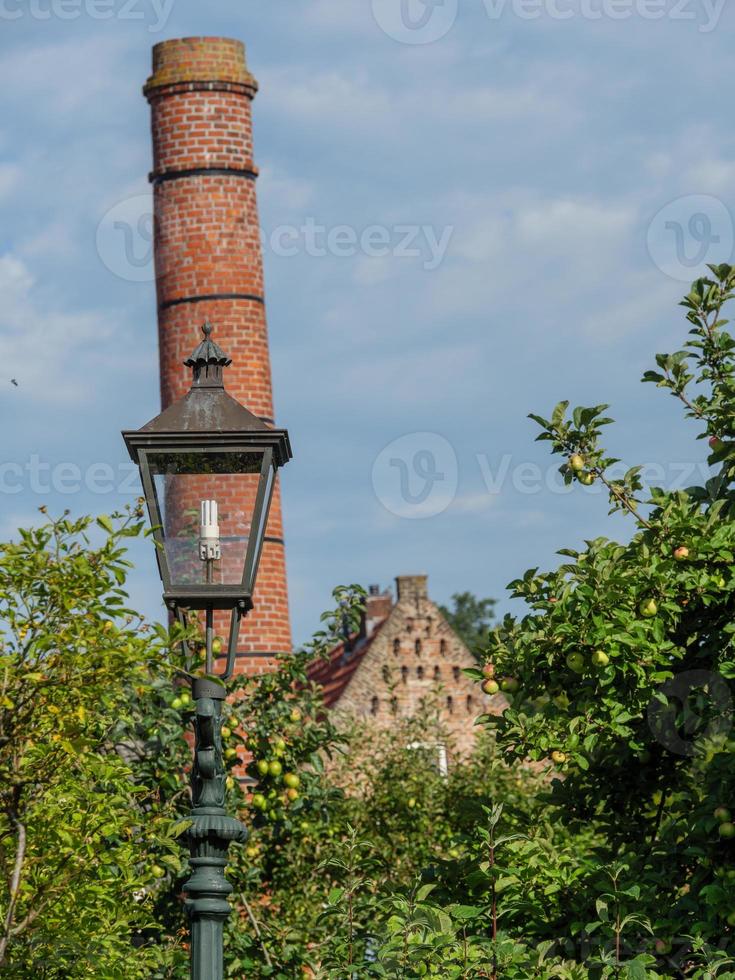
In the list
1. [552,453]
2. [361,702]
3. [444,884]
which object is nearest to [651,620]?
[552,453]

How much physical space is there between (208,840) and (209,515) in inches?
49.8

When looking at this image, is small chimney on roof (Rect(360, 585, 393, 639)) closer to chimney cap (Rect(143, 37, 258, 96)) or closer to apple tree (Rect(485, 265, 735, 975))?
chimney cap (Rect(143, 37, 258, 96))

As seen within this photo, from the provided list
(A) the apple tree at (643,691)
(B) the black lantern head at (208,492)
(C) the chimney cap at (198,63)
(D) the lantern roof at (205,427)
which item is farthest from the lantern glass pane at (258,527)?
(C) the chimney cap at (198,63)

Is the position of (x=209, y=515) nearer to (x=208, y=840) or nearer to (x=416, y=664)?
(x=208, y=840)

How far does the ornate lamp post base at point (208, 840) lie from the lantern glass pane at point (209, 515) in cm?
46

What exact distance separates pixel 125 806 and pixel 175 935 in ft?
4.96

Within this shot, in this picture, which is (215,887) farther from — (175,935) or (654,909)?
(175,935)

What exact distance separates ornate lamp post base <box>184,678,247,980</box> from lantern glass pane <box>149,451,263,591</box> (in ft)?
1.50

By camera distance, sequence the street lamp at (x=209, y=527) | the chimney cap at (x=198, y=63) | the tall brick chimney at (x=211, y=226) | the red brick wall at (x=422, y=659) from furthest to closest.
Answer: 1. the red brick wall at (x=422, y=659)
2. the chimney cap at (x=198, y=63)
3. the tall brick chimney at (x=211, y=226)
4. the street lamp at (x=209, y=527)

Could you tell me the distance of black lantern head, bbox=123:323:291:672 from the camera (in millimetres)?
6309

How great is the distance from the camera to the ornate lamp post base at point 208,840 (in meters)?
5.92

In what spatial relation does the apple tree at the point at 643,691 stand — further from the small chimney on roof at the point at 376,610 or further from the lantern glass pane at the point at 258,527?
the small chimney on roof at the point at 376,610

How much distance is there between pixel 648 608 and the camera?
7621 millimetres

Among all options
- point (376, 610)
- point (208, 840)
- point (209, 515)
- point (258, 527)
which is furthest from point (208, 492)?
point (376, 610)
